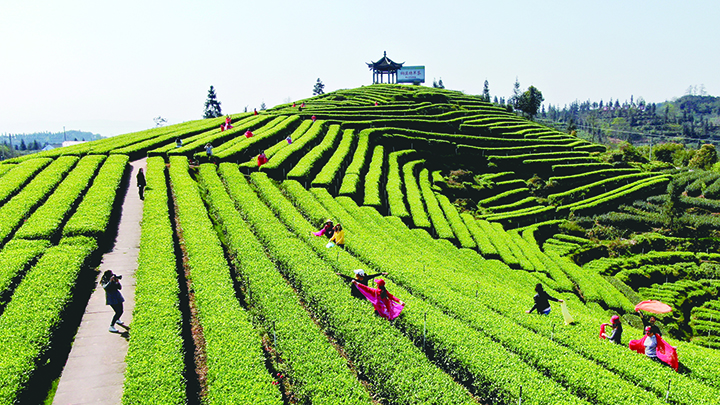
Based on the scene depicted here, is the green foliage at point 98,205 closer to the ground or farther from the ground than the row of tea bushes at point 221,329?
farther from the ground

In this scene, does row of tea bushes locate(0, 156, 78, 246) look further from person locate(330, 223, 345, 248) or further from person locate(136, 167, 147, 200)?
person locate(330, 223, 345, 248)

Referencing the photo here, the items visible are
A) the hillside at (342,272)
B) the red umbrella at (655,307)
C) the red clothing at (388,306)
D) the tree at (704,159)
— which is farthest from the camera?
the tree at (704,159)

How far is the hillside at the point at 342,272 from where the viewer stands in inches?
430

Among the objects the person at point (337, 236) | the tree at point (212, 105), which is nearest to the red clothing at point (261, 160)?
the person at point (337, 236)

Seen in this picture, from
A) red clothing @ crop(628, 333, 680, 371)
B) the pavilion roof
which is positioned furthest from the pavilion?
red clothing @ crop(628, 333, 680, 371)

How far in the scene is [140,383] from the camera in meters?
10.0

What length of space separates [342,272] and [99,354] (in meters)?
8.88

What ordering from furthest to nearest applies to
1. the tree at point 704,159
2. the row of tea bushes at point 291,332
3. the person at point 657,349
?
1. the tree at point 704,159
2. the person at point 657,349
3. the row of tea bushes at point 291,332

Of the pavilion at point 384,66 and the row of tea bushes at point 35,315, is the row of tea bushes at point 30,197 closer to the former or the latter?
the row of tea bushes at point 35,315

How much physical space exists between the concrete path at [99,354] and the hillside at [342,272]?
56 centimetres

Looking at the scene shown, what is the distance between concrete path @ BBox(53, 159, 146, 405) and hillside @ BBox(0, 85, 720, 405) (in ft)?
1.85

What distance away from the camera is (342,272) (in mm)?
17188

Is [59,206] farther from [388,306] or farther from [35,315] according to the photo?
[388,306]

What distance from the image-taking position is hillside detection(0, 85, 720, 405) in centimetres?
1093
